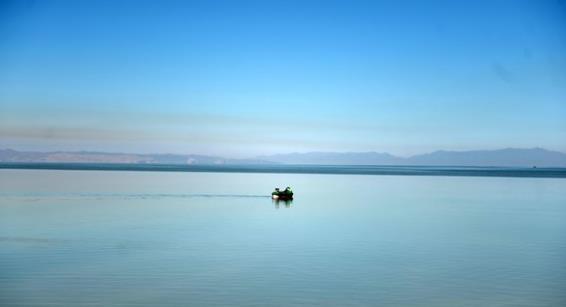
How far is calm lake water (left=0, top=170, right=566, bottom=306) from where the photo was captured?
596 inches

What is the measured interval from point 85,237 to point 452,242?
16.6 metres

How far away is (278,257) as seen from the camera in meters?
20.8

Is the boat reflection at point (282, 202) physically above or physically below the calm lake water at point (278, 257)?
above

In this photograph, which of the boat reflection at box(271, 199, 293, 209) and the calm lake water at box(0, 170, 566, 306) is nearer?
the calm lake water at box(0, 170, 566, 306)

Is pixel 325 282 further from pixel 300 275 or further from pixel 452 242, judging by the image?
pixel 452 242

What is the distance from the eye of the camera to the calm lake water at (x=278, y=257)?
15.1 m

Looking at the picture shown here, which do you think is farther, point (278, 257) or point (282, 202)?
point (282, 202)

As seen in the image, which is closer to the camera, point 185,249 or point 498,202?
point 185,249

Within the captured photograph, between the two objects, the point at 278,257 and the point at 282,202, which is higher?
the point at 282,202

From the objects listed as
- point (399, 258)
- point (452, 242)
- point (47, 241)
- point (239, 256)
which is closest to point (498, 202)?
point (452, 242)

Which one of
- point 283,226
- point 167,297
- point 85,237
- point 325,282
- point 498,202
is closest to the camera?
point 167,297

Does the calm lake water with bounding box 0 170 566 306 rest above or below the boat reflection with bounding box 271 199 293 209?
below

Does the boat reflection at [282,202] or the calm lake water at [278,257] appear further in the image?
the boat reflection at [282,202]

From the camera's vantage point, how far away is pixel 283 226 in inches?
1201
